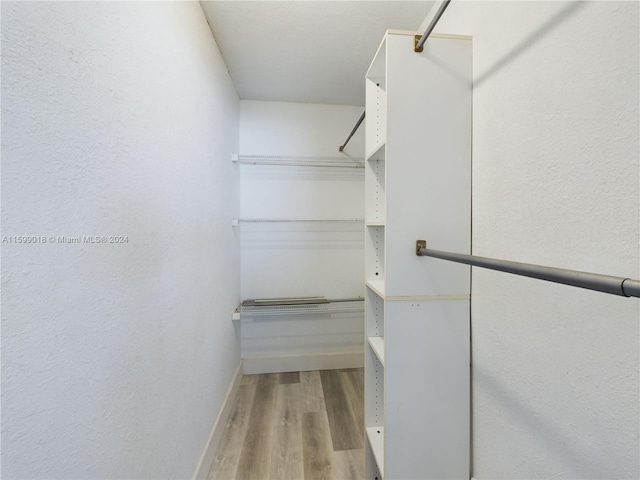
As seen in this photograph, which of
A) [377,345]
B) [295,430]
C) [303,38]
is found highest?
[303,38]

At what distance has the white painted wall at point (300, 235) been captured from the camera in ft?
7.37

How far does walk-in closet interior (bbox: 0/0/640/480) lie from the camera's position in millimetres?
491

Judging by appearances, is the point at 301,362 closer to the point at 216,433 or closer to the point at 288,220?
the point at 216,433

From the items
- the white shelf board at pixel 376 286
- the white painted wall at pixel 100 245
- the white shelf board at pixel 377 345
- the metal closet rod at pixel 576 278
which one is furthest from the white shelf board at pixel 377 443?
the metal closet rod at pixel 576 278

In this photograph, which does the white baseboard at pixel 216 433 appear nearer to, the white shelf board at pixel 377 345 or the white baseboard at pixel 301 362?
the white baseboard at pixel 301 362

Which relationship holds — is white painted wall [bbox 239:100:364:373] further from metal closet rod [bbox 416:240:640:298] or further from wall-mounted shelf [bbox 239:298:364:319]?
metal closet rod [bbox 416:240:640:298]

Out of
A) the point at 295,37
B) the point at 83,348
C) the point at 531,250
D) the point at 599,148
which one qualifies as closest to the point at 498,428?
the point at 531,250

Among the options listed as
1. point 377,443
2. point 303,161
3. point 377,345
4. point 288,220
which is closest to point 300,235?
point 288,220

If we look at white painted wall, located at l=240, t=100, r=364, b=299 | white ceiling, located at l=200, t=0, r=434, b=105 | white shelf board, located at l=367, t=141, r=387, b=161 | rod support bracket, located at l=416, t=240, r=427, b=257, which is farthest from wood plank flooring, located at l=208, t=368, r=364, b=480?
white ceiling, located at l=200, t=0, r=434, b=105

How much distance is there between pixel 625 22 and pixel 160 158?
128 centimetres

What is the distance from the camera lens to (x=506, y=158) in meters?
0.78

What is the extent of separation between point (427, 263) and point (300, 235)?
1460 mm

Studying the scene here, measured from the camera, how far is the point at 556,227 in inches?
24.8

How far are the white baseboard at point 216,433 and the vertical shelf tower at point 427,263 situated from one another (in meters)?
0.92
